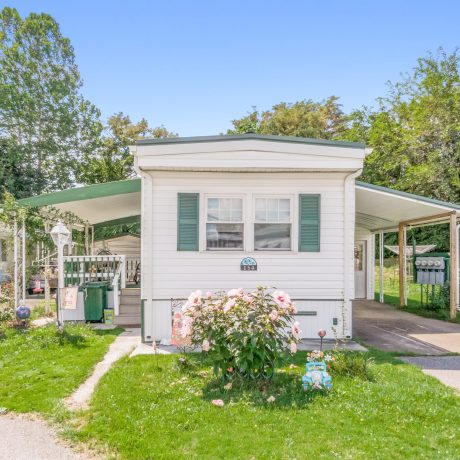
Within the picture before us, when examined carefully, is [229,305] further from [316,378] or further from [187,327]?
[316,378]

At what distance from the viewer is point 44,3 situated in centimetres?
2377

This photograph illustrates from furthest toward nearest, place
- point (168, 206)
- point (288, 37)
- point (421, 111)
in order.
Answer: point (421, 111) → point (288, 37) → point (168, 206)

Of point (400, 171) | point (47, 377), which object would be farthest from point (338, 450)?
point (400, 171)

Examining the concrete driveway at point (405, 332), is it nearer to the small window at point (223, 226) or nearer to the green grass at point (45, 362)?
the small window at point (223, 226)

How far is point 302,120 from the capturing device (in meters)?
26.8

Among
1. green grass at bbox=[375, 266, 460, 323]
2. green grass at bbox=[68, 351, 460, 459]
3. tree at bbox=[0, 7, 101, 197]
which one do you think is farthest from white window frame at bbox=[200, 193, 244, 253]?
tree at bbox=[0, 7, 101, 197]

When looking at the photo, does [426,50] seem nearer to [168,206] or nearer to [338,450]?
[168,206]

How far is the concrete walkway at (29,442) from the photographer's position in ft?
10.5

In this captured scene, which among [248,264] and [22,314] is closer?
[248,264]

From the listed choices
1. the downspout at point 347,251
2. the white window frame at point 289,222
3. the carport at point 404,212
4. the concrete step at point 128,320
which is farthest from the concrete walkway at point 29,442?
the carport at point 404,212

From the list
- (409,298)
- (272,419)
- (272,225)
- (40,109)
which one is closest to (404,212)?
(272,225)

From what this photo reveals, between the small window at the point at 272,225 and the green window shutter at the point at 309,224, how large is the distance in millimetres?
219

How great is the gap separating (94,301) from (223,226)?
335 centimetres

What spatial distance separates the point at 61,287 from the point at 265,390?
450cm
